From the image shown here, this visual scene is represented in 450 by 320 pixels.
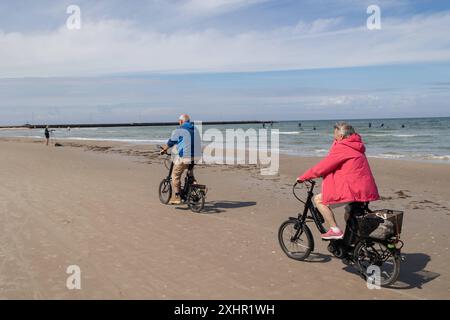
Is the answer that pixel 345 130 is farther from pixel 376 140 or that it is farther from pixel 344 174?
pixel 376 140

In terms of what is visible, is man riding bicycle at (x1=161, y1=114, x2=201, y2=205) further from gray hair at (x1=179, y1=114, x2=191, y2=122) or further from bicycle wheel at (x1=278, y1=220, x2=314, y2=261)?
bicycle wheel at (x1=278, y1=220, x2=314, y2=261)

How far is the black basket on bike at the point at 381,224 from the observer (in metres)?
5.24

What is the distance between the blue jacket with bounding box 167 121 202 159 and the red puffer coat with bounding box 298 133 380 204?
4.65 metres

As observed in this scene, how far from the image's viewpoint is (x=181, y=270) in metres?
6.11

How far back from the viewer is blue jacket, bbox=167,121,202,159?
9945 millimetres

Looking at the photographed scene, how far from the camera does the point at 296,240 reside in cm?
667

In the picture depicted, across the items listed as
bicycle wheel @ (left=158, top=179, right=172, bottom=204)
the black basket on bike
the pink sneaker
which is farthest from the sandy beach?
the black basket on bike

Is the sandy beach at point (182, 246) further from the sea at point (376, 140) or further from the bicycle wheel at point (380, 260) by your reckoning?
the sea at point (376, 140)

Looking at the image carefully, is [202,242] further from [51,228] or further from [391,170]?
[391,170]

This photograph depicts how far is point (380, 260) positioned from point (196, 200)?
17.3ft

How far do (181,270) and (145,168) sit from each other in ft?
45.0

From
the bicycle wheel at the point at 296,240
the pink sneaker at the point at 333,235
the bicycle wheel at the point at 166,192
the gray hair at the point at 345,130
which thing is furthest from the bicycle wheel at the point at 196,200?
the gray hair at the point at 345,130

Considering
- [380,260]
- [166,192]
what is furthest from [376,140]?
[380,260]

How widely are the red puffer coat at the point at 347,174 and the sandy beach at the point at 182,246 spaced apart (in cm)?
114
